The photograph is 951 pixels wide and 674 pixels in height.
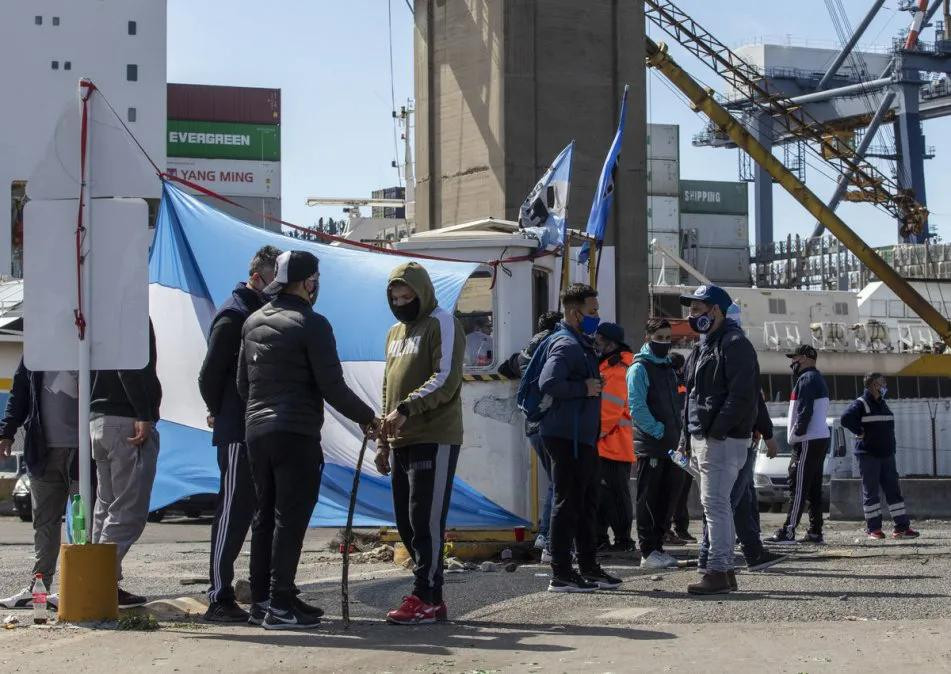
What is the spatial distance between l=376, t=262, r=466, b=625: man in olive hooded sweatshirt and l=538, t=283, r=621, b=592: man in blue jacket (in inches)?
39.2

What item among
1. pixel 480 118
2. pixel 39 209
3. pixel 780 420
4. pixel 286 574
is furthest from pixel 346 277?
pixel 780 420

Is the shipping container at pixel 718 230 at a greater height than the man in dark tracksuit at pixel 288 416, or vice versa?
the shipping container at pixel 718 230

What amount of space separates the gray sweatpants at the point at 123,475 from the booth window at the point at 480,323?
3.71 meters

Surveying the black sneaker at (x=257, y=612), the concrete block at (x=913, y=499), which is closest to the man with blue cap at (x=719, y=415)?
the black sneaker at (x=257, y=612)

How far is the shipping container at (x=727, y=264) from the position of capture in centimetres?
11256

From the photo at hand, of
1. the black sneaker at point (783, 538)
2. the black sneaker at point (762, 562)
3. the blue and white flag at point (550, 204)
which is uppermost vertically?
the blue and white flag at point (550, 204)

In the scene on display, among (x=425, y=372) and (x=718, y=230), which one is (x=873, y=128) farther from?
(x=425, y=372)

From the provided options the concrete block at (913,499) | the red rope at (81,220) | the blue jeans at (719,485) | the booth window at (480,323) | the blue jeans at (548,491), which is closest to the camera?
the red rope at (81,220)

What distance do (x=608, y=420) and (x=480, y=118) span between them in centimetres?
1352

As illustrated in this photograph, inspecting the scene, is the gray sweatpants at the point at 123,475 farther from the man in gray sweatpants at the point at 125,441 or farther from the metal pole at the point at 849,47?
the metal pole at the point at 849,47

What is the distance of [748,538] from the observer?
9844 mm

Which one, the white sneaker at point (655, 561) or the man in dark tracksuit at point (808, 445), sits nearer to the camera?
the white sneaker at point (655, 561)

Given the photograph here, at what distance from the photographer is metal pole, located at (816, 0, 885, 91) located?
288 feet

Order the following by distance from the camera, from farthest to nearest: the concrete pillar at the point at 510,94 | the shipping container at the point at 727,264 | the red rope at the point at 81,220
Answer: the shipping container at the point at 727,264, the concrete pillar at the point at 510,94, the red rope at the point at 81,220
